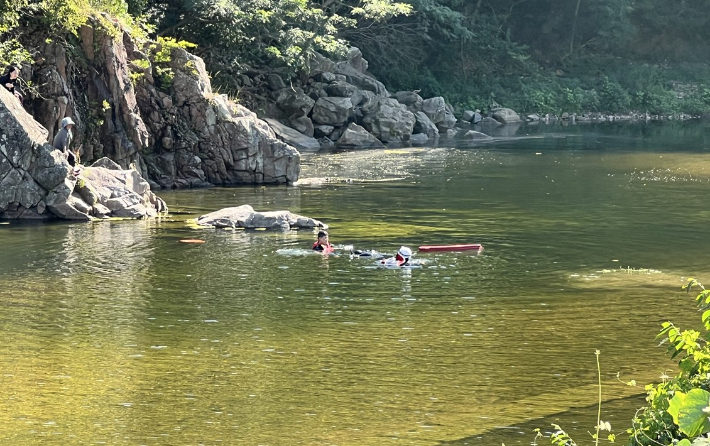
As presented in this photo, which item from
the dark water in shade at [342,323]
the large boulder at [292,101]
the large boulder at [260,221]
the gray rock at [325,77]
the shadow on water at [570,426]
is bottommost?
the shadow on water at [570,426]

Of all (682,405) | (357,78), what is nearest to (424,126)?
(357,78)

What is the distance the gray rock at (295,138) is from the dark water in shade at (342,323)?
17.5 meters

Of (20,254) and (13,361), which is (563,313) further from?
(20,254)

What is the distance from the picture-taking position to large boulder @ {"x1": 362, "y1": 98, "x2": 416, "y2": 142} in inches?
2068

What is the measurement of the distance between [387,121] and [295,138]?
5797 millimetres

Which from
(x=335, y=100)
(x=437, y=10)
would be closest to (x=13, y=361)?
(x=335, y=100)

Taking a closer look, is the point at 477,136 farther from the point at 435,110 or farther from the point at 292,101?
the point at 292,101

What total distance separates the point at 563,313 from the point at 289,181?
63.1 feet

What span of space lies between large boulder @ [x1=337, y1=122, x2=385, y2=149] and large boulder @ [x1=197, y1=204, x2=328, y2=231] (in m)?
24.2

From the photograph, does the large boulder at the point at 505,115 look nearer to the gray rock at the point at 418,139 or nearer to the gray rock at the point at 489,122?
the gray rock at the point at 489,122

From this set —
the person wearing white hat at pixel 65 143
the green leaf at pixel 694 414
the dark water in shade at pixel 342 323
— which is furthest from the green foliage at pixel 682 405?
the person wearing white hat at pixel 65 143

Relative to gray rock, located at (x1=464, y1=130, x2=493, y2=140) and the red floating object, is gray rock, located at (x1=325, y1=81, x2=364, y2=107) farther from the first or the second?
the red floating object

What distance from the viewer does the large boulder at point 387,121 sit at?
52531mm

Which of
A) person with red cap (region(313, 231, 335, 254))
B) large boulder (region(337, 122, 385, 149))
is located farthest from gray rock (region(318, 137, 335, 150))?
person with red cap (region(313, 231, 335, 254))
